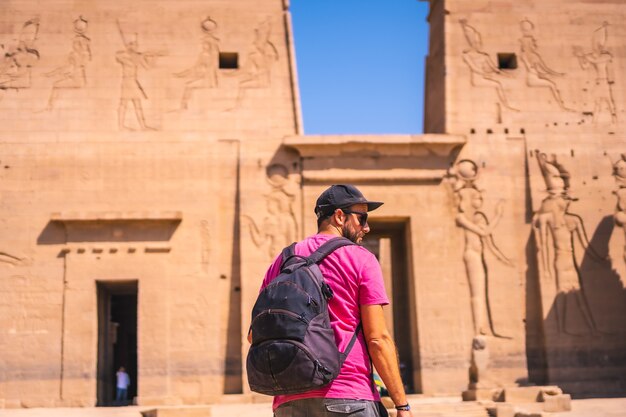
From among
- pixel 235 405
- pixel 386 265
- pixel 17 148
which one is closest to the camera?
pixel 235 405

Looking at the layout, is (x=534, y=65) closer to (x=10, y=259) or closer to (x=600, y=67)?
(x=600, y=67)

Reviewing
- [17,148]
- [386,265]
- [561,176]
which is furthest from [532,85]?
[17,148]

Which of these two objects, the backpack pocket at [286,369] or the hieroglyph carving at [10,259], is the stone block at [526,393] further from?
the backpack pocket at [286,369]

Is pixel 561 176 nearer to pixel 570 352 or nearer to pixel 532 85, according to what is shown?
pixel 532 85

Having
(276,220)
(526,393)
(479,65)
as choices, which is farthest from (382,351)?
(479,65)

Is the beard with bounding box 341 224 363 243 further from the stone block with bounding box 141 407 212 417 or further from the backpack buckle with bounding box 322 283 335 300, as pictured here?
the stone block with bounding box 141 407 212 417

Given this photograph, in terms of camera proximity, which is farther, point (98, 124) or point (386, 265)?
point (386, 265)

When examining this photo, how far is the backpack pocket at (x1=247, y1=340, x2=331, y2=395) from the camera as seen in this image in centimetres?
261

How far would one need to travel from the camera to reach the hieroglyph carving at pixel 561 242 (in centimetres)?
1381

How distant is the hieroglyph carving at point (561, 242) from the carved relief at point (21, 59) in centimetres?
934

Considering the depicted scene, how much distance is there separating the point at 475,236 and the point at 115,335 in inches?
377

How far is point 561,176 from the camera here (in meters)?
14.3

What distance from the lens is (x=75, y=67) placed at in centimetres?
1441

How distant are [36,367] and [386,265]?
10.5 metres
